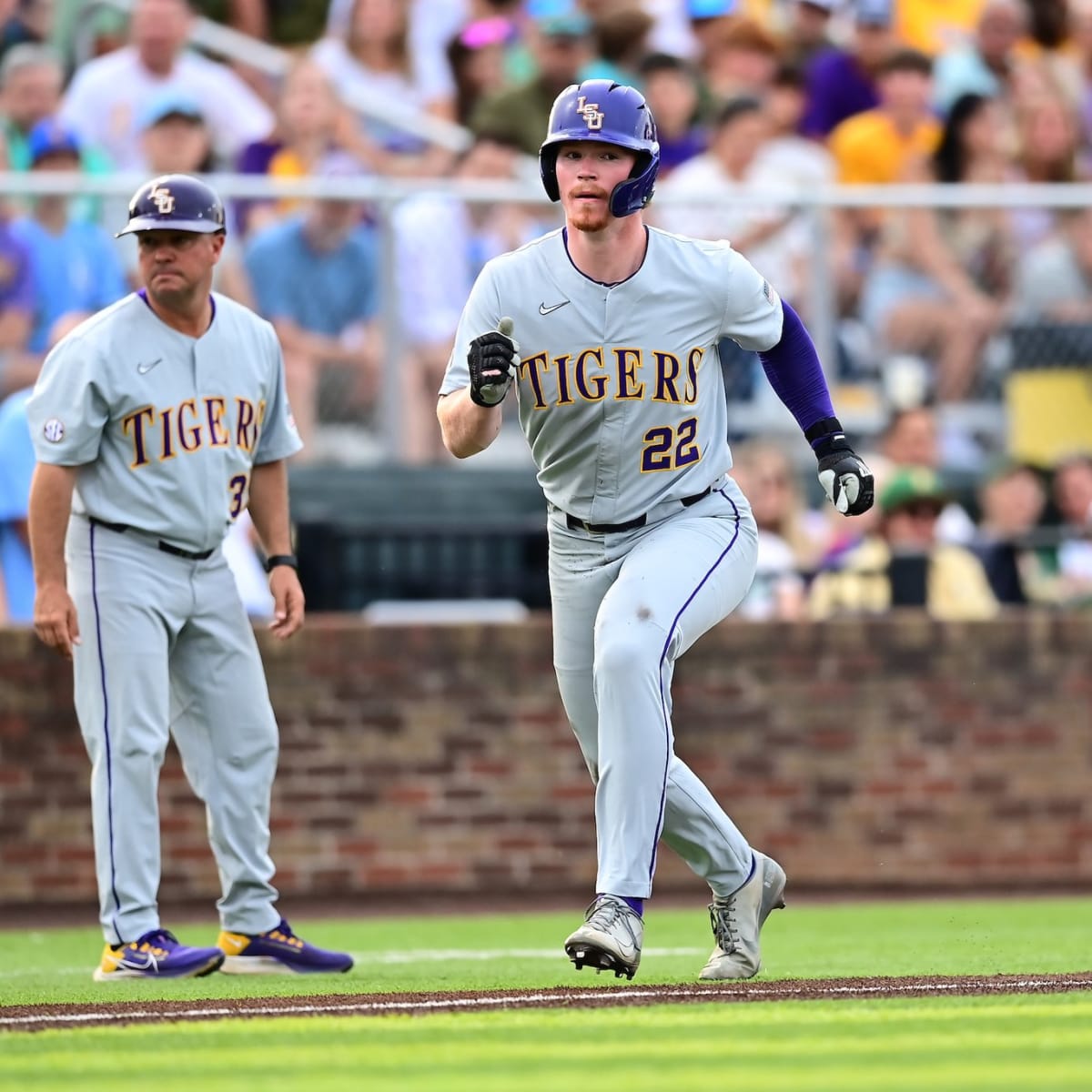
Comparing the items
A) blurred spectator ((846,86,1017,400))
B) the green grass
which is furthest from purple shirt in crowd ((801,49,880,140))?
the green grass

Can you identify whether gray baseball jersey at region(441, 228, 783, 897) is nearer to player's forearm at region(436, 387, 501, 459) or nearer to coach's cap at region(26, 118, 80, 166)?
player's forearm at region(436, 387, 501, 459)

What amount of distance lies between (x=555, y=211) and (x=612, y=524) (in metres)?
5.41

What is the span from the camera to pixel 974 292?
483 inches

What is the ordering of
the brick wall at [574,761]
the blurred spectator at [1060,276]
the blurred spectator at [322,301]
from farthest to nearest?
the blurred spectator at [1060,276], the blurred spectator at [322,301], the brick wall at [574,761]

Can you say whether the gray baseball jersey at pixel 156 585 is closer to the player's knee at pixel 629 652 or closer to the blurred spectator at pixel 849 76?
the player's knee at pixel 629 652

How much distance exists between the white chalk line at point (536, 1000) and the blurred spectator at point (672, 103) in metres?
7.75

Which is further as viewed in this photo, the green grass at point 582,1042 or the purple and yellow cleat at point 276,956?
the purple and yellow cleat at point 276,956

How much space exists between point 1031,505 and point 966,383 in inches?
30.0

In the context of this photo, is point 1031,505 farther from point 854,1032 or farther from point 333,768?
point 854,1032

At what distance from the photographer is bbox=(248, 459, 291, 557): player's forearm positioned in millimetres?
7762

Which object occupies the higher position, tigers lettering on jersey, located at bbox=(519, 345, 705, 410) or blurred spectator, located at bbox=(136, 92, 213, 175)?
blurred spectator, located at bbox=(136, 92, 213, 175)

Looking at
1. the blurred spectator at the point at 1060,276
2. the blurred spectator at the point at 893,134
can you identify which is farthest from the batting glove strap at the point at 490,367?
the blurred spectator at the point at 893,134

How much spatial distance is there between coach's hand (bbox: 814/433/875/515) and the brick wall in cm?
480

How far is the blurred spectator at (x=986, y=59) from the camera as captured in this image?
49.5 feet
